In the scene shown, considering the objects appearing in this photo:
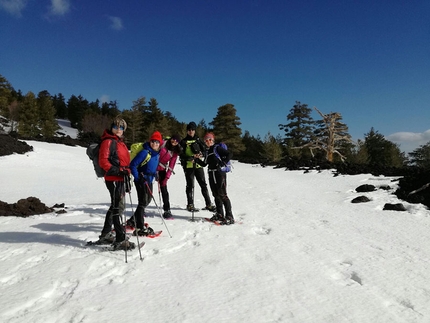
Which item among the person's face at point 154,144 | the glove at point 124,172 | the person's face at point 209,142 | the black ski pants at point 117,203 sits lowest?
the black ski pants at point 117,203

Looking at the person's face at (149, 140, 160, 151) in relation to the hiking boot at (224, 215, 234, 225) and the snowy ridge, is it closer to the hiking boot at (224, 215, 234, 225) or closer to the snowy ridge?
the snowy ridge

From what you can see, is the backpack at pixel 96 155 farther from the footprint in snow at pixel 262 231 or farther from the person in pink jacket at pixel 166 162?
the footprint in snow at pixel 262 231

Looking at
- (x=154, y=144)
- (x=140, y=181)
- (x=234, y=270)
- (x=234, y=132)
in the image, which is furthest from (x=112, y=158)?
(x=234, y=132)

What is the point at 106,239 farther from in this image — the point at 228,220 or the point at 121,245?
the point at 228,220

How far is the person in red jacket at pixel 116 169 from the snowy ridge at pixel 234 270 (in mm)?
359

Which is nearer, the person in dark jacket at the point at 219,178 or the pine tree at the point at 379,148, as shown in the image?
the person in dark jacket at the point at 219,178

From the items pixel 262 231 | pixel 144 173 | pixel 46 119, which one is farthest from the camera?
pixel 46 119

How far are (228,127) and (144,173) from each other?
42.3m

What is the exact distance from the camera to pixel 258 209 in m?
7.39

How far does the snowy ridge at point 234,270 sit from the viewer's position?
258cm

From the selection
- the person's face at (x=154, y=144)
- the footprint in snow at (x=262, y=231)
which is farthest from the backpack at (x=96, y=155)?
the footprint in snow at (x=262, y=231)

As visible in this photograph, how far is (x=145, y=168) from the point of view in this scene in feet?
16.2

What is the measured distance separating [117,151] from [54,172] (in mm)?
14611

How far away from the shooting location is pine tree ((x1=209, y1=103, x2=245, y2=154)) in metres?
46.0
